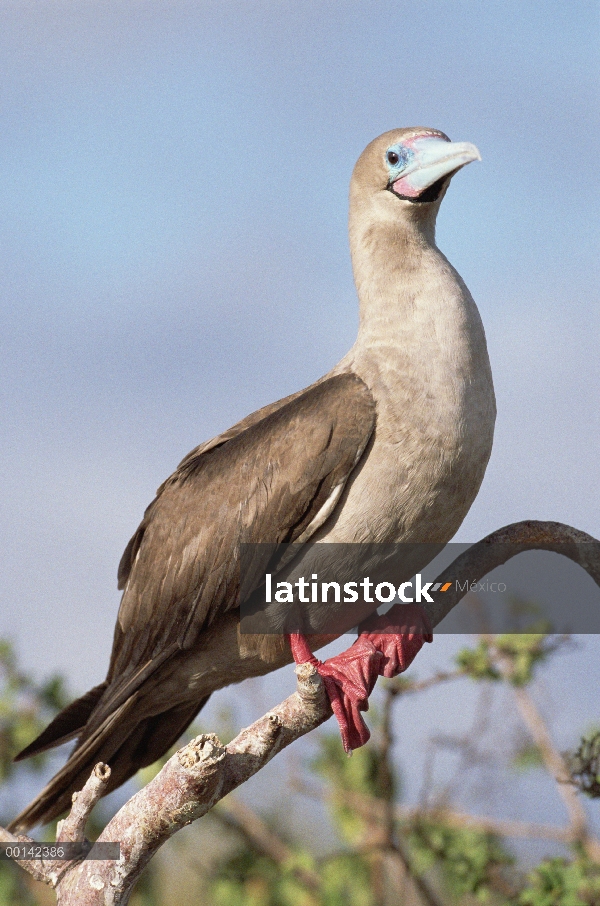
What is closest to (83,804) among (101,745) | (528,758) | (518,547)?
(101,745)

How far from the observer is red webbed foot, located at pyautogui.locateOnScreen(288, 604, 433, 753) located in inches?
175

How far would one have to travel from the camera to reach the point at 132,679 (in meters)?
4.96

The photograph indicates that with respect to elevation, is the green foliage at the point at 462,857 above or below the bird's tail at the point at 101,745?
below

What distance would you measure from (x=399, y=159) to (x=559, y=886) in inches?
143

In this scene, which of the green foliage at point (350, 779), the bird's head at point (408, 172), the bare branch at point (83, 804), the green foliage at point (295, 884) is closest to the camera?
the bare branch at point (83, 804)

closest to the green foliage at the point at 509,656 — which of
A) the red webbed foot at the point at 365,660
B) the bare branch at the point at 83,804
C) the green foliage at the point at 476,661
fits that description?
the green foliage at the point at 476,661

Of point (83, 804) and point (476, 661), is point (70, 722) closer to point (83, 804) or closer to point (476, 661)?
point (83, 804)

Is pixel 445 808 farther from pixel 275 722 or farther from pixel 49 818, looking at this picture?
pixel 275 722

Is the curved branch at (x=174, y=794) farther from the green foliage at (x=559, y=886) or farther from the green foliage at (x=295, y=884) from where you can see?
the green foliage at (x=295, y=884)

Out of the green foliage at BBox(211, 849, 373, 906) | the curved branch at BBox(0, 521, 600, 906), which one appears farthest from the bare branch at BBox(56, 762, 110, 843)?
the green foliage at BBox(211, 849, 373, 906)

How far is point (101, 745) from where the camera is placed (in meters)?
5.23

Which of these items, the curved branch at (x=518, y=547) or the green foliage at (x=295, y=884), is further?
the green foliage at (x=295, y=884)

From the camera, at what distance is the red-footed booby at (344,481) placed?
14.5ft

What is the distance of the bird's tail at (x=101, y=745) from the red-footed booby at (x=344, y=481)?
0.04ft
